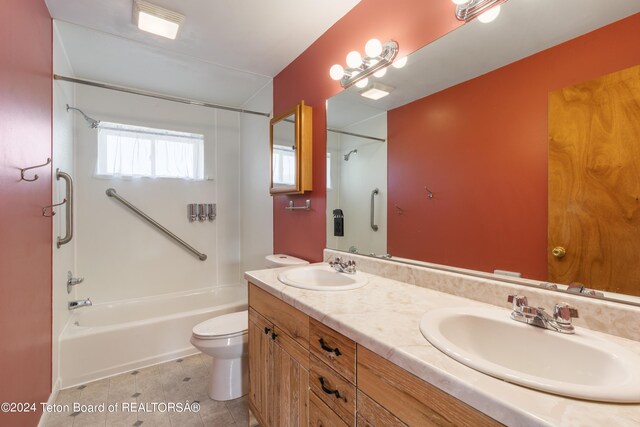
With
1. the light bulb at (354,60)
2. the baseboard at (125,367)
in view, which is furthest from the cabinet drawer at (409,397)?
the baseboard at (125,367)

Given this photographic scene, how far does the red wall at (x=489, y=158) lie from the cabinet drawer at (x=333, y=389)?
65 cm

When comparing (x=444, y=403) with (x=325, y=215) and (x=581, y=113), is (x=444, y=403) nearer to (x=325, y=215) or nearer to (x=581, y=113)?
(x=581, y=113)

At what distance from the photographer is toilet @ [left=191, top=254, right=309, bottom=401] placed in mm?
1695

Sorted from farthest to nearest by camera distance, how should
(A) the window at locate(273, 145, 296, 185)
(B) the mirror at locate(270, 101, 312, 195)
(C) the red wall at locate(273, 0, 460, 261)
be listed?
(A) the window at locate(273, 145, 296, 185), (B) the mirror at locate(270, 101, 312, 195), (C) the red wall at locate(273, 0, 460, 261)

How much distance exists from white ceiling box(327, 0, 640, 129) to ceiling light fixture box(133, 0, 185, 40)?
132 cm

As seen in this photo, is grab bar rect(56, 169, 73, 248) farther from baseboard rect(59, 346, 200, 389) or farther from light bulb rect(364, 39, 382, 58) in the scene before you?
light bulb rect(364, 39, 382, 58)

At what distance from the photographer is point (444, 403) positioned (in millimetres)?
581

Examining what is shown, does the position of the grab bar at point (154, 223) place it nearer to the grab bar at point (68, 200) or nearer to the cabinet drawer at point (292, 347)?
the grab bar at point (68, 200)

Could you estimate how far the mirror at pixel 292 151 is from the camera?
2012 millimetres

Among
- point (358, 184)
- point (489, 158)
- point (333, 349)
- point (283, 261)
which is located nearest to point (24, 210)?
point (283, 261)

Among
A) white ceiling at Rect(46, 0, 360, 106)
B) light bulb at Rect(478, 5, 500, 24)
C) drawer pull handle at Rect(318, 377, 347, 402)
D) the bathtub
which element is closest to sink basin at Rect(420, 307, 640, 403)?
drawer pull handle at Rect(318, 377, 347, 402)

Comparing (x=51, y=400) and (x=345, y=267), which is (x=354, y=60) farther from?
(x=51, y=400)

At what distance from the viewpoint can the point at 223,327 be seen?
1818 millimetres

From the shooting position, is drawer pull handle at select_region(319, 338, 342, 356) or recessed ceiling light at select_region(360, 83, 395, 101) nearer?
drawer pull handle at select_region(319, 338, 342, 356)
